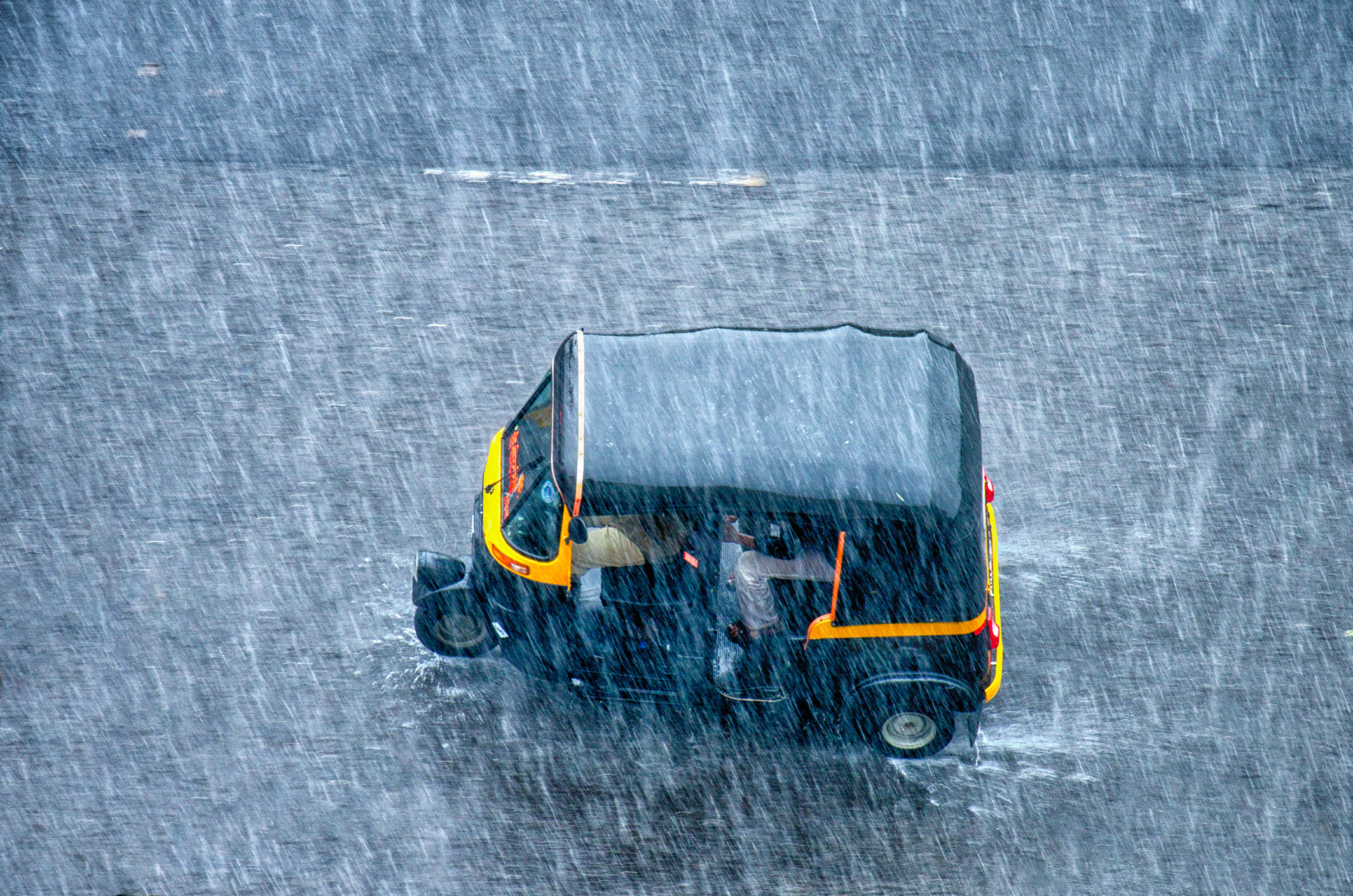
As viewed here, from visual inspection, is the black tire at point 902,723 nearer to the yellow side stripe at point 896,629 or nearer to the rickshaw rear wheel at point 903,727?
the rickshaw rear wheel at point 903,727

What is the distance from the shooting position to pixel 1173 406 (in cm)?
892

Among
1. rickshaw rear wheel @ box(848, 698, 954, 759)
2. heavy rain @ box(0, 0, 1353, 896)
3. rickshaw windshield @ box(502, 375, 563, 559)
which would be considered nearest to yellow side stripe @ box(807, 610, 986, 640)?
rickshaw rear wheel @ box(848, 698, 954, 759)

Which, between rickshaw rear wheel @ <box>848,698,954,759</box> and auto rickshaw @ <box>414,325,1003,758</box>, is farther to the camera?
rickshaw rear wheel @ <box>848,698,954,759</box>

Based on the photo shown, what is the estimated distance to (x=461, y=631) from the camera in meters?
7.22

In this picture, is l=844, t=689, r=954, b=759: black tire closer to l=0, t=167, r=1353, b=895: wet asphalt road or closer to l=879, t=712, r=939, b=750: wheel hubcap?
l=879, t=712, r=939, b=750: wheel hubcap

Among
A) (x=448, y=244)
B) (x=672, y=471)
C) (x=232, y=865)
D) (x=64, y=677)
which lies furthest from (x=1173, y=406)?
(x=64, y=677)

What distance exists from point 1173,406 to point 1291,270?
1.99 m

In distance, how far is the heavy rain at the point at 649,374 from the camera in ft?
21.7

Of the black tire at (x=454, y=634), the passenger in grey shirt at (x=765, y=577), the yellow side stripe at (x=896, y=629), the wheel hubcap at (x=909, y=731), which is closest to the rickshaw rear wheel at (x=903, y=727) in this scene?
the wheel hubcap at (x=909, y=731)

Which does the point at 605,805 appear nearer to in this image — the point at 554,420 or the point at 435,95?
the point at 554,420

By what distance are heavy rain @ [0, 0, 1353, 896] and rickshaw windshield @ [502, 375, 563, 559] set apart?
113cm

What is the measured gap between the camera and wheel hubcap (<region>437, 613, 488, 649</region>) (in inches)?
283

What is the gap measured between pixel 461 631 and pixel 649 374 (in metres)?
1.99

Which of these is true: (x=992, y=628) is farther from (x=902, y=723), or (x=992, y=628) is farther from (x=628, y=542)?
(x=628, y=542)
